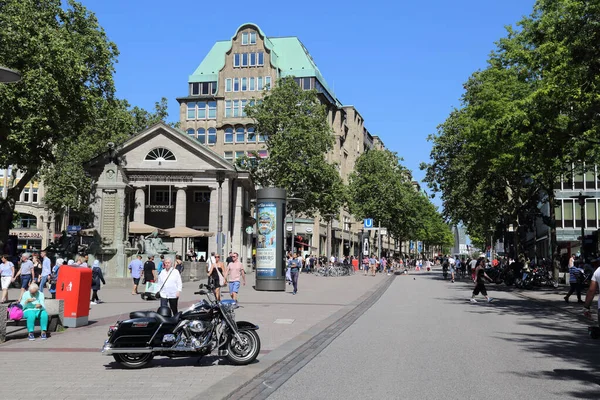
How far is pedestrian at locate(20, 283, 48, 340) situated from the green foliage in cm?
4331

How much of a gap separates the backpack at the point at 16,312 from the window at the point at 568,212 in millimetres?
55460

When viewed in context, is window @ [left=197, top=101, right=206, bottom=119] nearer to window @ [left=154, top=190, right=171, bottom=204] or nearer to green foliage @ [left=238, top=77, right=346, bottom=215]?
green foliage @ [left=238, top=77, right=346, bottom=215]

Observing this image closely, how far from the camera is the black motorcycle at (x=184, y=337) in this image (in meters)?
9.62

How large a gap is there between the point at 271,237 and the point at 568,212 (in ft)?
134

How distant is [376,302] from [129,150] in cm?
3424

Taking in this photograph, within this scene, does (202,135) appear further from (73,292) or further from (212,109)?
(73,292)

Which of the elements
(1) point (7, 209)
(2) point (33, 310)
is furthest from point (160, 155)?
(2) point (33, 310)

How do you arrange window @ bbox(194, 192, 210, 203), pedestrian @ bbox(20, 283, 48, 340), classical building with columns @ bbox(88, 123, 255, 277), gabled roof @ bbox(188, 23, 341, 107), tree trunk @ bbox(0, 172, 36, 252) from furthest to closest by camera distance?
gabled roof @ bbox(188, 23, 341, 107) → window @ bbox(194, 192, 210, 203) → classical building with columns @ bbox(88, 123, 255, 277) → tree trunk @ bbox(0, 172, 36, 252) → pedestrian @ bbox(20, 283, 48, 340)

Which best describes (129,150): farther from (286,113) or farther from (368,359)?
(368,359)

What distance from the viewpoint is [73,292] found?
14.8m

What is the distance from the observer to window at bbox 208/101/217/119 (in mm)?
84750

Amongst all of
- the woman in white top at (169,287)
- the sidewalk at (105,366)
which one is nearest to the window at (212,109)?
the sidewalk at (105,366)

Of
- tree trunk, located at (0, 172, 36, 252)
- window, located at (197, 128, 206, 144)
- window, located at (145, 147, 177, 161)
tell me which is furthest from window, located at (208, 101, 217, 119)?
tree trunk, located at (0, 172, 36, 252)

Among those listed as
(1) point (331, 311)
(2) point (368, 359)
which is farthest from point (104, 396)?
(1) point (331, 311)
